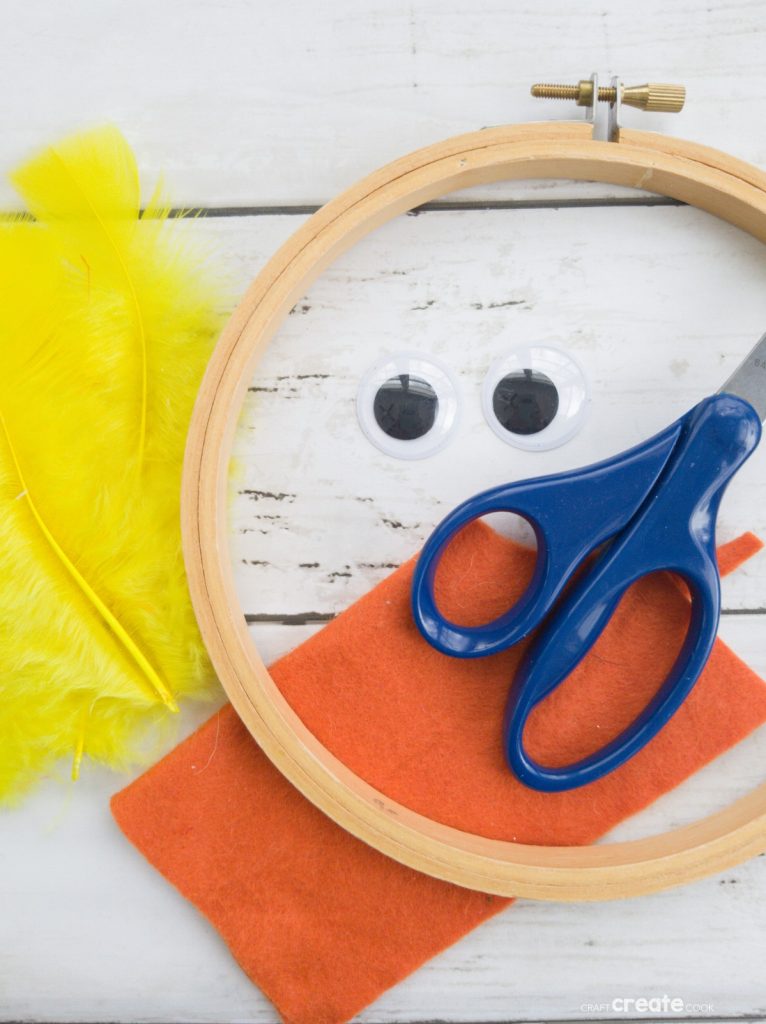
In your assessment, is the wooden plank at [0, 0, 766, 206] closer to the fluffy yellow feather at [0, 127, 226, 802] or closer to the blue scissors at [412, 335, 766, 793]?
the fluffy yellow feather at [0, 127, 226, 802]

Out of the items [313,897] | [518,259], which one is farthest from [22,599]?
[518,259]

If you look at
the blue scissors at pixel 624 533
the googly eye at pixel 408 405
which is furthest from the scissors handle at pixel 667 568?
the googly eye at pixel 408 405

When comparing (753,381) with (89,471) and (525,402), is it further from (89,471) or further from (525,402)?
(89,471)

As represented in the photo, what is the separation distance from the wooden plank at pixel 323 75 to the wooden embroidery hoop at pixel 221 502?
8 cm

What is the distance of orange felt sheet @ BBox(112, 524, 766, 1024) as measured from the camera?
1.82ft

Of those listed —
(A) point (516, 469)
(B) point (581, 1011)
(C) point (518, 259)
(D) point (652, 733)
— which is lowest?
(B) point (581, 1011)

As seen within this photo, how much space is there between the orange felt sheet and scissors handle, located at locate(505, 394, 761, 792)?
0.03 metres

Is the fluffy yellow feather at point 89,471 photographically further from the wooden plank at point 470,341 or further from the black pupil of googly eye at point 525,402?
the black pupil of googly eye at point 525,402

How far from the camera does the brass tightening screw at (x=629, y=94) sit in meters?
0.52

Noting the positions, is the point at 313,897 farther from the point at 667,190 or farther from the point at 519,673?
the point at 667,190

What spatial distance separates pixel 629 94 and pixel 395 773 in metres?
0.44

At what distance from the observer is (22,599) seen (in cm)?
55

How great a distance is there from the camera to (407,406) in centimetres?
57

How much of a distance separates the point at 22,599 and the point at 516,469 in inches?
12.7
